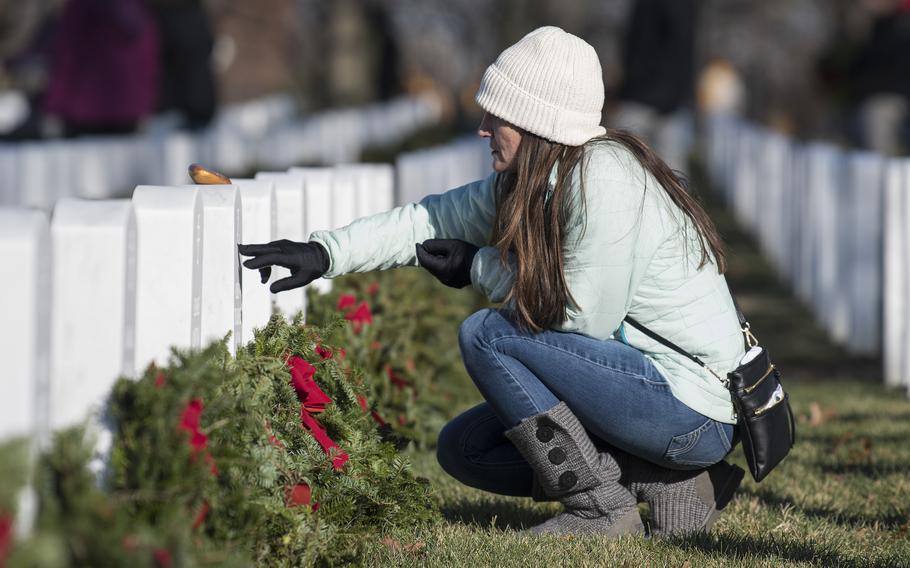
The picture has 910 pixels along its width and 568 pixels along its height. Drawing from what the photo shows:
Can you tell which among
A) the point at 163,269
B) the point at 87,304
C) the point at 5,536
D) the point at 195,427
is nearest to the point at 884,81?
the point at 163,269

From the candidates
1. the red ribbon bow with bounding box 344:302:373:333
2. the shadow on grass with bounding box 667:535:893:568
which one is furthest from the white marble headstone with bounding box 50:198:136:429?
the red ribbon bow with bounding box 344:302:373:333

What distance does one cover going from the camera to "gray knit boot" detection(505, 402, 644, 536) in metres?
3.71

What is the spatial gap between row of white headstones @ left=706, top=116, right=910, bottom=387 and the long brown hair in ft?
10.3

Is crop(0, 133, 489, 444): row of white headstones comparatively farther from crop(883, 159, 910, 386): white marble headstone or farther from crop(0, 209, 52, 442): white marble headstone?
crop(883, 159, 910, 386): white marble headstone

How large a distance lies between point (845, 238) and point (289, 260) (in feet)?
17.2

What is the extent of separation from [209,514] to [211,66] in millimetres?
13719

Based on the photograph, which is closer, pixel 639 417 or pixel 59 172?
pixel 639 417

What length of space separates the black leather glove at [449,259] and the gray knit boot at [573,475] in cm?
42

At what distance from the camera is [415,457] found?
5.10m

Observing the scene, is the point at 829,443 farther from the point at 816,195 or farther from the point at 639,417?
the point at 816,195

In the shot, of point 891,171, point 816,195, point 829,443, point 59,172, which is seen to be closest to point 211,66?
point 59,172

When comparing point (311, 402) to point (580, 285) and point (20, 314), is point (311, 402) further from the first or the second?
point (20, 314)

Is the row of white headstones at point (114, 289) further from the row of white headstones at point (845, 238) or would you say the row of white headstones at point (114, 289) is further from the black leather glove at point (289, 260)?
the row of white headstones at point (845, 238)

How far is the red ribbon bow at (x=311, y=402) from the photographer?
140 inches
